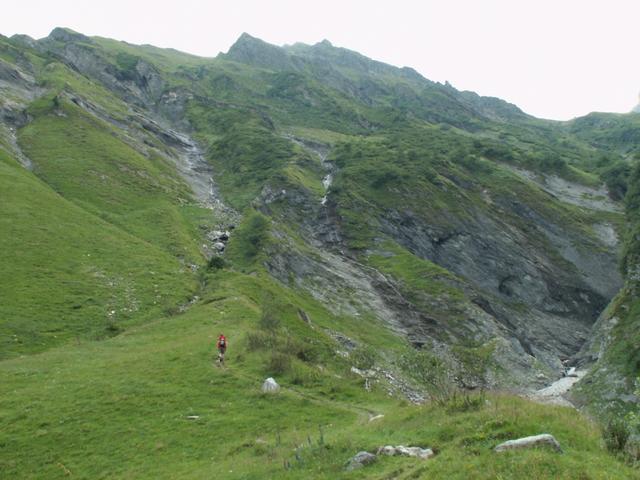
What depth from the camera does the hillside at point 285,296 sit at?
26.8 meters

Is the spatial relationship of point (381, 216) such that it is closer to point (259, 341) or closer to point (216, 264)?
point (216, 264)

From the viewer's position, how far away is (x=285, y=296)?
75812 millimetres

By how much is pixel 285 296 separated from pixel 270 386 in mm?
40543

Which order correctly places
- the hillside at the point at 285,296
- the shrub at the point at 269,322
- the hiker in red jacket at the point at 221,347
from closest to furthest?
the hillside at the point at 285,296 → the hiker in red jacket at the point at 221,347 → the shrub at the point at 269,322

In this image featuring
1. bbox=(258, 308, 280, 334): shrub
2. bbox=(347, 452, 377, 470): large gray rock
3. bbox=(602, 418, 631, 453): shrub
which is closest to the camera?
bbox=(602, 418, 631, 453): shrub

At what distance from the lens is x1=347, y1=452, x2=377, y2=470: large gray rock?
20.5 m

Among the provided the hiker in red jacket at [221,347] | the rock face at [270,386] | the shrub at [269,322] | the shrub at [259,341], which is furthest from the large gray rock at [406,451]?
the shrub at [269,322]

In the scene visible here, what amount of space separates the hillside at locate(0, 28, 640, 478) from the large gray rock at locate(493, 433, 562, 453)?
597 millimetres

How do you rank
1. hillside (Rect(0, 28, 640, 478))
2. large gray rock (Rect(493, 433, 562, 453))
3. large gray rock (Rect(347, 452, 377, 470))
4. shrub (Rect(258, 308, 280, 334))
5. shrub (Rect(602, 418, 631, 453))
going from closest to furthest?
large gray rock (Rect(493, 433, 562, 453))
shrub (Rect(602, 418, 631, 453))
large gray rock (Rect(347, 452, 377, 470))
hillside (Rect(0, 28, 640, 478))
shrub (Rect(258, 308, 280, 334))

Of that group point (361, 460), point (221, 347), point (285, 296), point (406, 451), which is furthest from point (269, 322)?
point (406, 451)

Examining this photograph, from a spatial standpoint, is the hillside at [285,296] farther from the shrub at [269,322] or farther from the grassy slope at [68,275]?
the grassy slope at [68,275]

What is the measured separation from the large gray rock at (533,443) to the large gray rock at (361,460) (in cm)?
532

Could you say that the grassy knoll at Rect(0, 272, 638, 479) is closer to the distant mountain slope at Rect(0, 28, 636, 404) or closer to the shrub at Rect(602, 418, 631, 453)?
the shrub at Rect(602, 418, 631, 453)

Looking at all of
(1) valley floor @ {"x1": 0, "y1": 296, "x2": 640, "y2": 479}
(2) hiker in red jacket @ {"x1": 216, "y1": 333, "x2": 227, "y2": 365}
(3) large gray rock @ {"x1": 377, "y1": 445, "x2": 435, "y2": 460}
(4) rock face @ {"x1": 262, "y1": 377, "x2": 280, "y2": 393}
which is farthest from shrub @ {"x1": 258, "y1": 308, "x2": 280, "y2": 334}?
(3) large gray rock @ {"x1": 377, "y1": 445, "x2": 435, "y2": 460}
